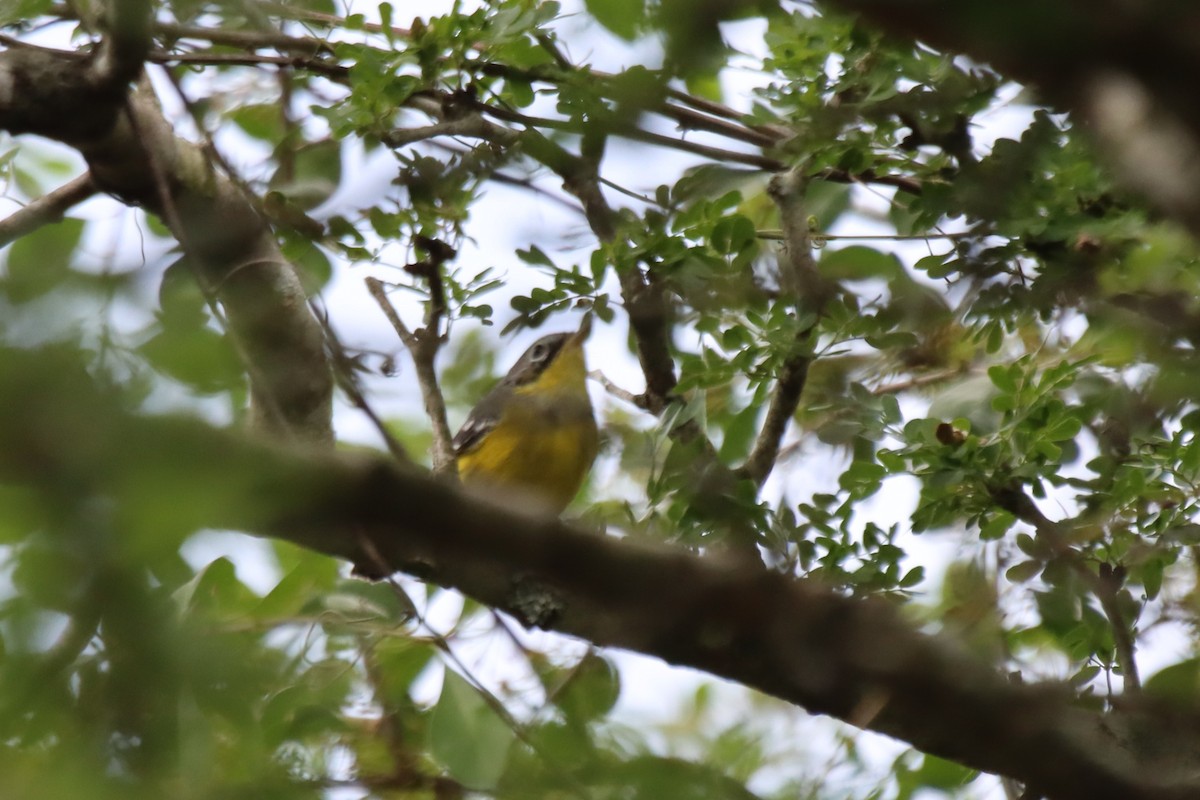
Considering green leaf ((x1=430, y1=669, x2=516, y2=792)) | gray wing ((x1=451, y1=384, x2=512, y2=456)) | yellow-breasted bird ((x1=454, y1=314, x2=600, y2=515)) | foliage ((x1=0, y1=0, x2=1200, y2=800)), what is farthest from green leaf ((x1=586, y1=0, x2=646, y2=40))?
gray wing ((x1=451, y1=384, x2=512, y2=456))

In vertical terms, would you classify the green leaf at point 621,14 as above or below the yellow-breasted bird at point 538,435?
below

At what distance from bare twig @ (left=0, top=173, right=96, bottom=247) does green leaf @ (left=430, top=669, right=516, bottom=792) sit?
1.84 m

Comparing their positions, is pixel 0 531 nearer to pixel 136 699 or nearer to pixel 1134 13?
pixel 136 699

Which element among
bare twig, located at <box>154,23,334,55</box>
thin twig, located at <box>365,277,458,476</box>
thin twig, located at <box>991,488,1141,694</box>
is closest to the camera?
bare twig, located at <box>154,23,334,55</box>

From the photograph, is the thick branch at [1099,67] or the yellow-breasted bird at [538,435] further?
the yellow-breasted bird at [538,435]

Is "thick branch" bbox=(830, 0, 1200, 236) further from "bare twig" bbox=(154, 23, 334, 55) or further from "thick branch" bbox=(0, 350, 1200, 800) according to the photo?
"bare twig" bbox=(154, 23, 334, 55)

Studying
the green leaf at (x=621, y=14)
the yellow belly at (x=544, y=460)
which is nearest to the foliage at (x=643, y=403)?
the green leaf at (x=621, y=14)

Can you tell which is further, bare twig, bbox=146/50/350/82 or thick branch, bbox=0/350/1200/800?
bare twig, bbox=146/50/350/82

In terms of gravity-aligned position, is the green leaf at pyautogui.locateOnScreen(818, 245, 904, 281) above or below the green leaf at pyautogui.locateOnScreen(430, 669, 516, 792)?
above

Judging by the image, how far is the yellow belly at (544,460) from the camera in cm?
617

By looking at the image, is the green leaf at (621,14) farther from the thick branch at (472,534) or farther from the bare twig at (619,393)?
the bare twig at (619,393)

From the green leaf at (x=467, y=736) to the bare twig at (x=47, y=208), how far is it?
1.84 m

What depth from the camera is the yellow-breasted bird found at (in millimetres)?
6176

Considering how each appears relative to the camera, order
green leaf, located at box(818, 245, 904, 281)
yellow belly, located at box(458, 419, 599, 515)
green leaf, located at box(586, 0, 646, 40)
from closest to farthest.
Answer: green leaf, located at box(586, 0, 646, 40)
green leaf, located at box(818, 245, 904, 281)
yellow belly, located at box(458, 419, 599, 515)
